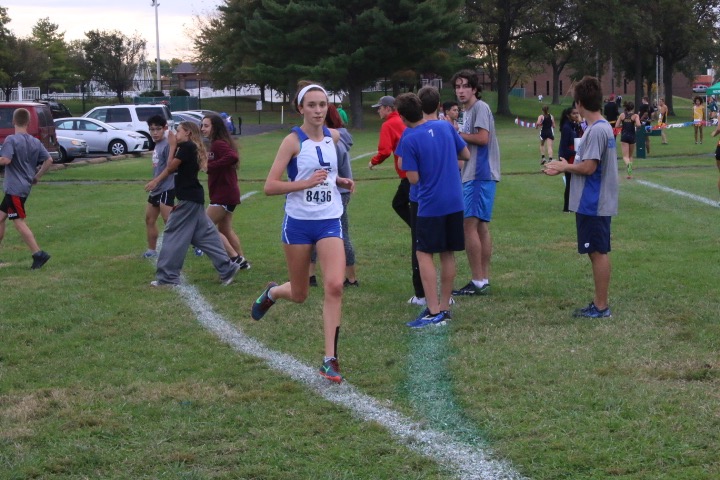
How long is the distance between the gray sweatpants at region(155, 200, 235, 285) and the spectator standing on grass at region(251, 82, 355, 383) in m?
3.50

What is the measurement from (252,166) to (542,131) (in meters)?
8.29

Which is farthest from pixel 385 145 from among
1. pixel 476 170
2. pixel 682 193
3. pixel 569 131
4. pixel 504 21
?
pixel 504 21

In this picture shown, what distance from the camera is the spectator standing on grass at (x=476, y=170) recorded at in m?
8.16

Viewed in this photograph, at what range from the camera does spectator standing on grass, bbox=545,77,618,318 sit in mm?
7148

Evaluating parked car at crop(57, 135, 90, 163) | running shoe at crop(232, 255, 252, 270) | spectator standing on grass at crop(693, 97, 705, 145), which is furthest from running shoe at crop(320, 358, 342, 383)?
spectator standing on grass at crop(693, 97, 705, 145)

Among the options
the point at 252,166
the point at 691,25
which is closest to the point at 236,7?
the point at 691,25

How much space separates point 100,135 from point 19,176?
76.0 ft

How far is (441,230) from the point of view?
722 centimetres

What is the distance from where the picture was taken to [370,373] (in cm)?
597

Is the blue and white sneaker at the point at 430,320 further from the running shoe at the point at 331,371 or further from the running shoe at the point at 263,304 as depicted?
the running shoe at the point at 331,371

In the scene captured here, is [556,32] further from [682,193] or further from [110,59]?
[682,193]

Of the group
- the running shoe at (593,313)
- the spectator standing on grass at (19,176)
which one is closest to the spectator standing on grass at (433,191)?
the running shoe at (593,313)

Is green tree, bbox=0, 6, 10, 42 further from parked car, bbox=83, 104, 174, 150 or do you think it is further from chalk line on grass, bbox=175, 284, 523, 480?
chalk line on grass, bbox=175, 284, 523, 480

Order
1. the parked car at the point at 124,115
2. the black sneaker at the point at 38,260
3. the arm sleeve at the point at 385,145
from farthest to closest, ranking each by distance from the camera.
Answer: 1. the parked car at the point at 124,115
2. the black sneaker at the point at 38,260
3. the arm sleeve at the point at 385,145
